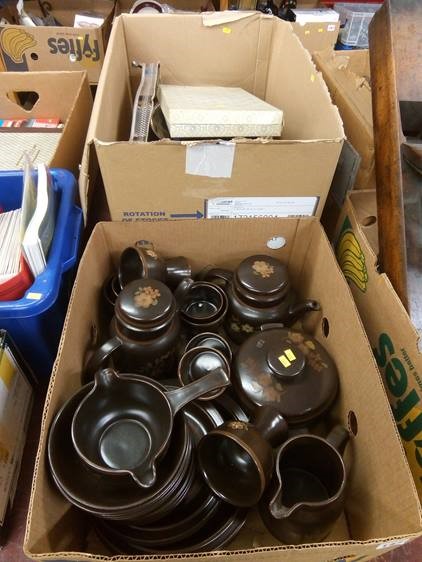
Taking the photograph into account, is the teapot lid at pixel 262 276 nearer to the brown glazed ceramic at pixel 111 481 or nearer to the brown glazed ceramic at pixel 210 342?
the brown glazed ceramic at pixel 210 342

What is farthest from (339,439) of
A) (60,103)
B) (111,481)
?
(60,103)

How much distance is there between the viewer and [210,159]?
2.49 feet

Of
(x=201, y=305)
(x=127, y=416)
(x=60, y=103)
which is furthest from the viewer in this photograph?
(x=60, y=103)

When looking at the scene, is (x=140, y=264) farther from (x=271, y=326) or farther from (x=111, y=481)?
(x=111, y=481)

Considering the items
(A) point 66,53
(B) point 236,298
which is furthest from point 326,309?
(A) point 66,53

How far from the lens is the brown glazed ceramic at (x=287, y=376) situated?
2.38ft

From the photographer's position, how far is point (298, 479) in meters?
0.71

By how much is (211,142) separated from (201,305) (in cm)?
38

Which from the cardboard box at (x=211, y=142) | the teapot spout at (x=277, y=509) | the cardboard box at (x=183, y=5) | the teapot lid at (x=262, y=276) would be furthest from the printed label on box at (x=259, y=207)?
the cardboard box at (x=183, y=5)

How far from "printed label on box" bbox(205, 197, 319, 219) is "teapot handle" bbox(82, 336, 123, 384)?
343 millimetres

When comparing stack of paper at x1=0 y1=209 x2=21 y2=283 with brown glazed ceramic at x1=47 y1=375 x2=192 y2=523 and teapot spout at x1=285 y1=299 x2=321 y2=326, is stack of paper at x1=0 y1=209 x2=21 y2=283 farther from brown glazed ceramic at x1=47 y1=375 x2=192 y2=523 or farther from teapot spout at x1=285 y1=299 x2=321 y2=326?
teapot spout at x1=285 y1=299 x2=321 y2=326

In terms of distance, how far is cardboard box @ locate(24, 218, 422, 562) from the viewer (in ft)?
1.64

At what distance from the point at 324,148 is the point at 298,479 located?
2.02 ft

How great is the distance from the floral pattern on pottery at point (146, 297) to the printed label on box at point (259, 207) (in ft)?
0.79
